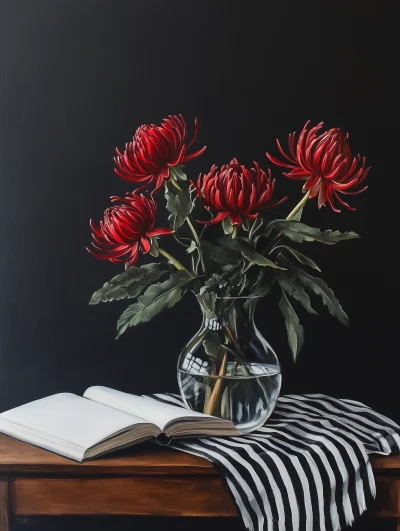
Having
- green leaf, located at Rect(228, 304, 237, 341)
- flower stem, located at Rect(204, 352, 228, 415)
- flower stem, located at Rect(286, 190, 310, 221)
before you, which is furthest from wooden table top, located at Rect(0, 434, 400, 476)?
flower stem, located at Rect(286, 190, 310, 221)

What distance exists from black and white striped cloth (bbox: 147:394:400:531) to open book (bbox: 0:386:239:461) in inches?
1.4

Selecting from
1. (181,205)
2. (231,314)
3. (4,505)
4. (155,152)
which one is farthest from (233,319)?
(4,505)

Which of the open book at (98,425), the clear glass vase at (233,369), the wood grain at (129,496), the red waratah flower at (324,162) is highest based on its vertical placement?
the red waratah flower at (324,162)

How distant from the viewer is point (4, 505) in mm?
1133

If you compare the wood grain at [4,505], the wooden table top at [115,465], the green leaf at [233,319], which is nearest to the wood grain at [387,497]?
the wooden table top at [115,465]

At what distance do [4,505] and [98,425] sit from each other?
197mm

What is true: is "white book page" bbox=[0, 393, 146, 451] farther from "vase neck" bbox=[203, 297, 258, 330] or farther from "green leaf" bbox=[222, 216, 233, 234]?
"green leaf" bbox=[222, 216, 233, 234]

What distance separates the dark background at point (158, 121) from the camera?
4.92 feet

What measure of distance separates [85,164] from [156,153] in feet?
1.39

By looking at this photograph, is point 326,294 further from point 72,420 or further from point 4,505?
point 4,505

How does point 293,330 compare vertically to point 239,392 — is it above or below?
above

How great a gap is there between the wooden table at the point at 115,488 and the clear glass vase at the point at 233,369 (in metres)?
0.12

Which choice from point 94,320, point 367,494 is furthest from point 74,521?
point 367,494

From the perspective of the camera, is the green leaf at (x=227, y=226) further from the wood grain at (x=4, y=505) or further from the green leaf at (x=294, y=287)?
the wood grain at (x=4, y=505)
